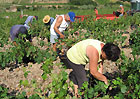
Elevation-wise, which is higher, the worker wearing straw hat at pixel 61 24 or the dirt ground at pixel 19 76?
the worker wearing straw hat at pixel 61 24

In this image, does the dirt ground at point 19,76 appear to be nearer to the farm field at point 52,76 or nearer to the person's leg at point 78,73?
the farm field at point 52,76

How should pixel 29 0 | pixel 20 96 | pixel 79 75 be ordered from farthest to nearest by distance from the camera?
pixel 29 0, pixel 79 75, pixel 20 96

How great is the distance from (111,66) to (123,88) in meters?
2.53

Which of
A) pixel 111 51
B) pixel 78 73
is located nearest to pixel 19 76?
pixel 78 73

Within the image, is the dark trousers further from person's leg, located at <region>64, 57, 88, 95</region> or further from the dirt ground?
the dirt ground

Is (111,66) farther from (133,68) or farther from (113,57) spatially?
(113,57)

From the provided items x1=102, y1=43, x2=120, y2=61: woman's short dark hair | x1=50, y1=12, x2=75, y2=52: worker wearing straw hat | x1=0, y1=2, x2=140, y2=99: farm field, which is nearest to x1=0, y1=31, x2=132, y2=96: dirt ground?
x1=0, y1=2, x2=140, y2=99: farm field

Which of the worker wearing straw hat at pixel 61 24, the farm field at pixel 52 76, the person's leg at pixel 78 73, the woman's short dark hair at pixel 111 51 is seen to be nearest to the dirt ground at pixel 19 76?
the farm field at pixel 52 76

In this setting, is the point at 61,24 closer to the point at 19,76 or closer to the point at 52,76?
the point at 19,76

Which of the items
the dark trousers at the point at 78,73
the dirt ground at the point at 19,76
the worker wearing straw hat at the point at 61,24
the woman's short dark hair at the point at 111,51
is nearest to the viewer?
the woman's short dark hair at the point at 111,51

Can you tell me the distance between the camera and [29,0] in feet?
173

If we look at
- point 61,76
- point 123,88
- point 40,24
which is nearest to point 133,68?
point 123,88

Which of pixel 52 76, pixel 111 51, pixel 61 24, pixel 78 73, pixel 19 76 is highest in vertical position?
pixel 61 24

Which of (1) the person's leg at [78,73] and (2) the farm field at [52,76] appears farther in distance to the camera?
(1) the person's leg at [78,73]
